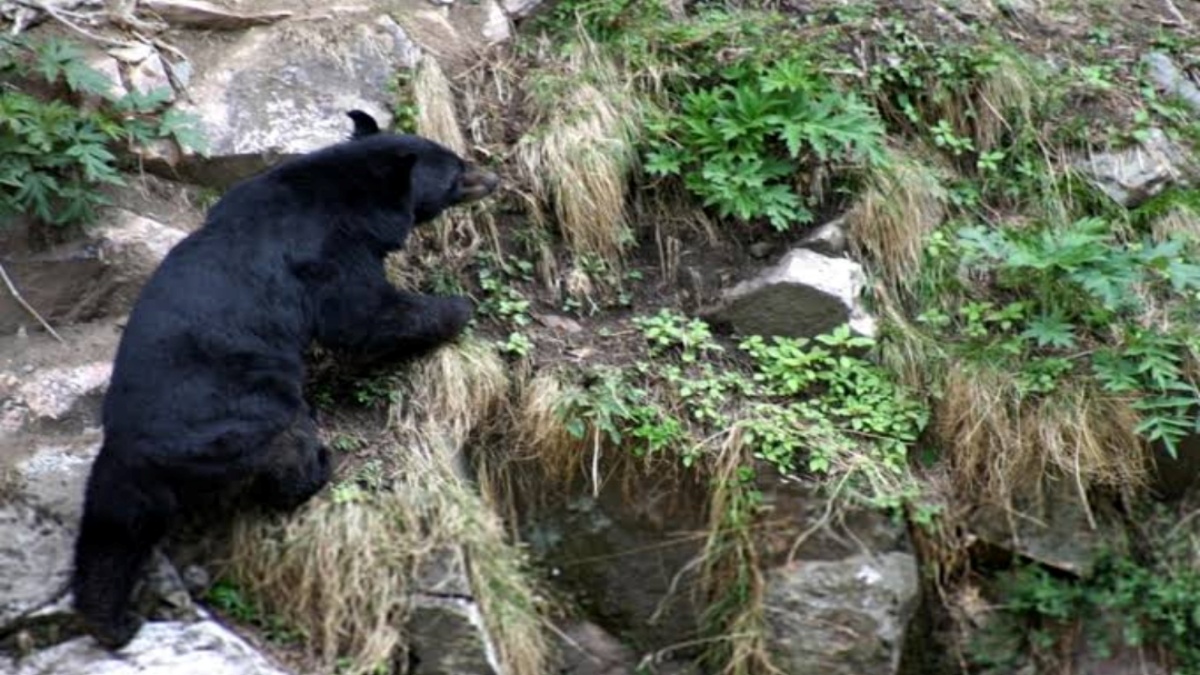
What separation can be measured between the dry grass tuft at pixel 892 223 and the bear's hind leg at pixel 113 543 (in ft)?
9.88

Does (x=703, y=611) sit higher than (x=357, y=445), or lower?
lower

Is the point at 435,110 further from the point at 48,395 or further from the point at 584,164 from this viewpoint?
the point at 48,395

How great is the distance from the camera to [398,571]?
577 centimetres

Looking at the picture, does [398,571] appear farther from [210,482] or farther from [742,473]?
[742,473]

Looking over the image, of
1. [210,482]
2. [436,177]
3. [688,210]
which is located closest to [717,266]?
[688,210]

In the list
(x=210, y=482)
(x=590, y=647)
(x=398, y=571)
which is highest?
(x=210, y=482)

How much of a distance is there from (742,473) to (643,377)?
22.4 inches

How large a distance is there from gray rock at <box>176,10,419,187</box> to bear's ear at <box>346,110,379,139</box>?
0.48 m

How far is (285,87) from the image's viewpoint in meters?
7.05

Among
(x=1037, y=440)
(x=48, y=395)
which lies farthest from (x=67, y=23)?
(x=1037, y=440)

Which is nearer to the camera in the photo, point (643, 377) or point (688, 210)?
point (643, 377)

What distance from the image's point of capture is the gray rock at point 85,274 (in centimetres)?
635

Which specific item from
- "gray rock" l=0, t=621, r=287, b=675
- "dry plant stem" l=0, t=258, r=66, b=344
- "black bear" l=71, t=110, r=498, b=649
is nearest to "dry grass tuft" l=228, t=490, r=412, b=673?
"black bear" l=71, t=110, r=498, b=649

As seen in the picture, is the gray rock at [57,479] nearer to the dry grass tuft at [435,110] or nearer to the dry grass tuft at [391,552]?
the dry grass tuft at [391,552]
